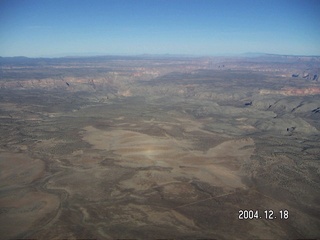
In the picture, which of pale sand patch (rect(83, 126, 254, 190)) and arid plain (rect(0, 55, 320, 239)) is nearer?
arid plain (rect(0, 55, 320, 239))

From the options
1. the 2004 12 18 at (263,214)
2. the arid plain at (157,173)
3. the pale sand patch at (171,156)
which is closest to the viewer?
the arid plain at (157,173)

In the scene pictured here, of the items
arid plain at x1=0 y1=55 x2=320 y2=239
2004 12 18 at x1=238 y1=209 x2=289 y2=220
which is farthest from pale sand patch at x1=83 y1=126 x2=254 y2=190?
2004 12 18 at x1=238 y1=209 x2=289 y2=220

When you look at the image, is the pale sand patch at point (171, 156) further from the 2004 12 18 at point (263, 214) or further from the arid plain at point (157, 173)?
the 2004 12 18 at point (263, 214)

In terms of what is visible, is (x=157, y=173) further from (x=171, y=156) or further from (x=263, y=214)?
(x=263, y=214)

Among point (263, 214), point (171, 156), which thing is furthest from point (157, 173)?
point (263, 214)

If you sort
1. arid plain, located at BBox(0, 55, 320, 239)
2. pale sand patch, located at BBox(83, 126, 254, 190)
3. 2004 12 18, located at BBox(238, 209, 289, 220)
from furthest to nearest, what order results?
pale sand patch, located at BBox(83, 126, 254, 190) < 2004 12 18, located at BBox(238, 209, 289, 220) < arid plain, located at BBox(0, 55, 320, 239)

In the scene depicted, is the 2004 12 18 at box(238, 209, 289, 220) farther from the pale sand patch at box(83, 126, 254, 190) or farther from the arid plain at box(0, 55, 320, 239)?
the pale sand patch at box(83, 126, 254, 190)

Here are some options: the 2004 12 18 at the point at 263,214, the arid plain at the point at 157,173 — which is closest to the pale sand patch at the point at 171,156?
the arid plain at the point at 157,173

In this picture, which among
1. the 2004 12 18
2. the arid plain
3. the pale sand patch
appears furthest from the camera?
the pale sand patch
